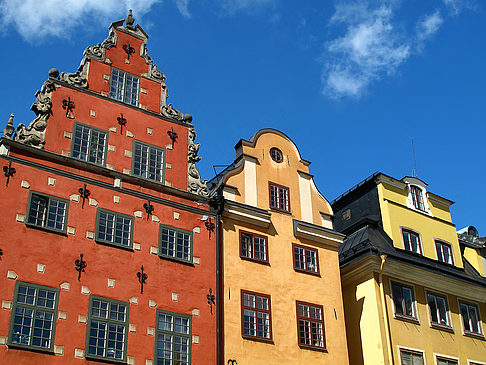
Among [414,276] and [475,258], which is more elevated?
[475,258]

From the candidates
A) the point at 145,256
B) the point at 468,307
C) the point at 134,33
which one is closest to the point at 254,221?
the point at 145,256

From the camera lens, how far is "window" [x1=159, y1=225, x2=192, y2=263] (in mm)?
24312

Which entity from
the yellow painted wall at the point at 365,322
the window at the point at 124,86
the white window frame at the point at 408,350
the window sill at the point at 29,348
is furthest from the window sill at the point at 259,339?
the window at the point at 124,86

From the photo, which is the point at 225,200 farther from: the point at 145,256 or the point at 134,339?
the point at 134,339

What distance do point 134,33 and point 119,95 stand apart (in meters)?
3.52

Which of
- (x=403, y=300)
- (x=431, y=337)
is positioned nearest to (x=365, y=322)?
(x=403, y=300)

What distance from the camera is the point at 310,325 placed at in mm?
26906

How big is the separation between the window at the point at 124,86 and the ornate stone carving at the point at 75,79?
1220 millimetres

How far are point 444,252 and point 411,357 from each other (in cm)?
799

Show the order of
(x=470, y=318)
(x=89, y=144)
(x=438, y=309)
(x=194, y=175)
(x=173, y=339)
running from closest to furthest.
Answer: (x=173, y=339), (x=89, y=144), (x=194, y=175), (x=438, y=309), (x=470, y=318)

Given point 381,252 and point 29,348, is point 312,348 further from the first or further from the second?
point 29,348

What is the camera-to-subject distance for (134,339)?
21.8 metres

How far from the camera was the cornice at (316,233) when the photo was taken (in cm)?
2867

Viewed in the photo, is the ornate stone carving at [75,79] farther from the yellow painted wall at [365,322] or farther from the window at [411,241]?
the window at [411,241]
